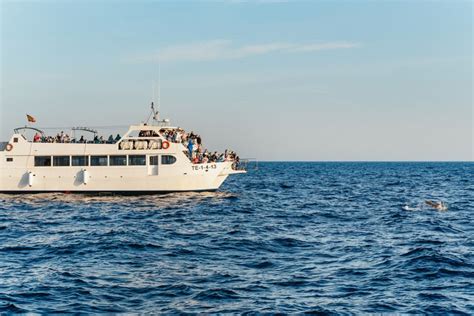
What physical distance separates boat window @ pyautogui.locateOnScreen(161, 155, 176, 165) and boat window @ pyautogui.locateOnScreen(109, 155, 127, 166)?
11.4 feet

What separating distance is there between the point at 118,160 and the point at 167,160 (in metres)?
4.51

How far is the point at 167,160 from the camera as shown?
4725cm

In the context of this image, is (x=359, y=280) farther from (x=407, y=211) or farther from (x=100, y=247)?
(x=407, y=211)

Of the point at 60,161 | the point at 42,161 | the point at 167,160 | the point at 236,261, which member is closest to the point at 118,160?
the point at 167,160

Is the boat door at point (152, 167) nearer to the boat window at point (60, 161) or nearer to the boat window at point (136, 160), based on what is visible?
the boat window at point (136, 160)

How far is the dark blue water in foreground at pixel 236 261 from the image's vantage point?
14680 mm

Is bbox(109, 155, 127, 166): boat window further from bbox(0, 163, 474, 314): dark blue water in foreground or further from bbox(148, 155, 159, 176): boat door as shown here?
bbox(0, 163, 474, 314): dark blue water in foreground

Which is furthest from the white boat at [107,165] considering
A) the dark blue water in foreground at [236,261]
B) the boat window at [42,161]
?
the dark blue water in foreground at [236,261]

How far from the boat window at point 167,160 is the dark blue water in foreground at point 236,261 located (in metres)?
10.6

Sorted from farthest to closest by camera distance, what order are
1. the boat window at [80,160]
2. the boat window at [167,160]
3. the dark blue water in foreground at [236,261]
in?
1. the boat window at [80,160]
2. the boat window at [167,160]
3. the dark blue water in foreground at [236,261]

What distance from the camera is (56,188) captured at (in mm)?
48250

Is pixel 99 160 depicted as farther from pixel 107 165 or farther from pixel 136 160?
pixel 136 160

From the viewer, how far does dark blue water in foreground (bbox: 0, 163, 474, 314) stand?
14680 millimetres

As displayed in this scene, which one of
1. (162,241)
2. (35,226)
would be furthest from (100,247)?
(35,226)
